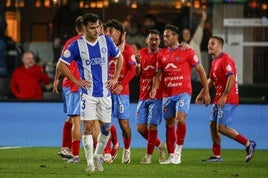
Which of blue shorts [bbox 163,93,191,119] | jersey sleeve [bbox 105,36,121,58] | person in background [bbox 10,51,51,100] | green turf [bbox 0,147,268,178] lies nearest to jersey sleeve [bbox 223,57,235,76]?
blue shorts [bbox 163,93,191,119]

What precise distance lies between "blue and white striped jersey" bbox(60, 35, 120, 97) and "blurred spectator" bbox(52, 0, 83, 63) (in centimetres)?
752

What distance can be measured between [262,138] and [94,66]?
7606 mm

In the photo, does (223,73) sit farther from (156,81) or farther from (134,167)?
(134,167)

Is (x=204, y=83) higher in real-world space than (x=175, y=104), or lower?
higher

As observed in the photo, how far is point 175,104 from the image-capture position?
17.5 metres

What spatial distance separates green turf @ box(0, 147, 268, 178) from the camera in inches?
588

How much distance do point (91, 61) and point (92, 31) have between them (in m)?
0.40

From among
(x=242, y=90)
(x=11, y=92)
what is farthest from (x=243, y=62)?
(x=11, y=92)

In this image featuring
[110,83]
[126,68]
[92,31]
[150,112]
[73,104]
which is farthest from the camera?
[150,112]

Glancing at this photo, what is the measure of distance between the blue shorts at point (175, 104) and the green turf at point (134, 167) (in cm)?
75

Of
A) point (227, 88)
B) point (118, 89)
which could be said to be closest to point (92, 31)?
point (118, 89)

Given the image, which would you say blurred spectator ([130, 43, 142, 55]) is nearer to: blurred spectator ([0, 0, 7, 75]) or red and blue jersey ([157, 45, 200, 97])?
blurred spectator ([0, 0, 7, 75])

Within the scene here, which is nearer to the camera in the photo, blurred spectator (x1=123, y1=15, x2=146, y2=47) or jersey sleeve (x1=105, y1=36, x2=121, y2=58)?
jersey sleeve (x1=105, y1=36, x2=121, y2=58)

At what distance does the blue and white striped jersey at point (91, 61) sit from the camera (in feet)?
50.3
